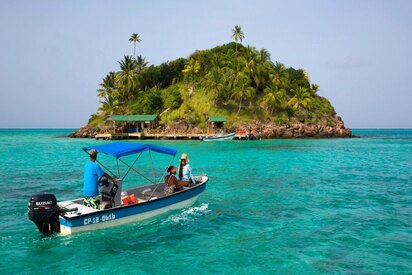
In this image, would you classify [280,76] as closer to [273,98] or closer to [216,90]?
[273,98]

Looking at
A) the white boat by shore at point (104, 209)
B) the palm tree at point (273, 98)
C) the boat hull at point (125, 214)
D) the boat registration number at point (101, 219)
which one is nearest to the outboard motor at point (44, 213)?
the white boat by shore at point (104, 209)

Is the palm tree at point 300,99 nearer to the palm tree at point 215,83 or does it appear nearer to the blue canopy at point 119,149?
the palm tree at point 215,83

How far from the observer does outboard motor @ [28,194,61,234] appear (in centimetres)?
1037

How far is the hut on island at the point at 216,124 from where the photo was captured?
72625 mm

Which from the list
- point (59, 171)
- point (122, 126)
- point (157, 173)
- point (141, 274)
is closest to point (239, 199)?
point (141, 274)

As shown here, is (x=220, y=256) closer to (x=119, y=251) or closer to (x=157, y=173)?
(x=119, y=251)

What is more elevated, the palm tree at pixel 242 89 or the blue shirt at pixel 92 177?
the palm tree at pixel 242 89

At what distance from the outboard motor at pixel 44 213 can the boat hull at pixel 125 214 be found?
0.73ft

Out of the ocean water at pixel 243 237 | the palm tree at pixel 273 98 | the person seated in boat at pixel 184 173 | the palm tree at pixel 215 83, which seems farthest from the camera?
the palm tree at pixel 273 98

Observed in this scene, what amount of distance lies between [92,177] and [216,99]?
72.3 metres

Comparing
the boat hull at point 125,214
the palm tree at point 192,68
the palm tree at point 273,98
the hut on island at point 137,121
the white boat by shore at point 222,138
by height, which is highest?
the palm tree at point 192,68

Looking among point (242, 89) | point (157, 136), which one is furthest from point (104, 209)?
point (242, 89)

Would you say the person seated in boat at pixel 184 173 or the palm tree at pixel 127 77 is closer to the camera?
the person seated in boat at pixel 184 173

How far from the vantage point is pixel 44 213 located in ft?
34.3
